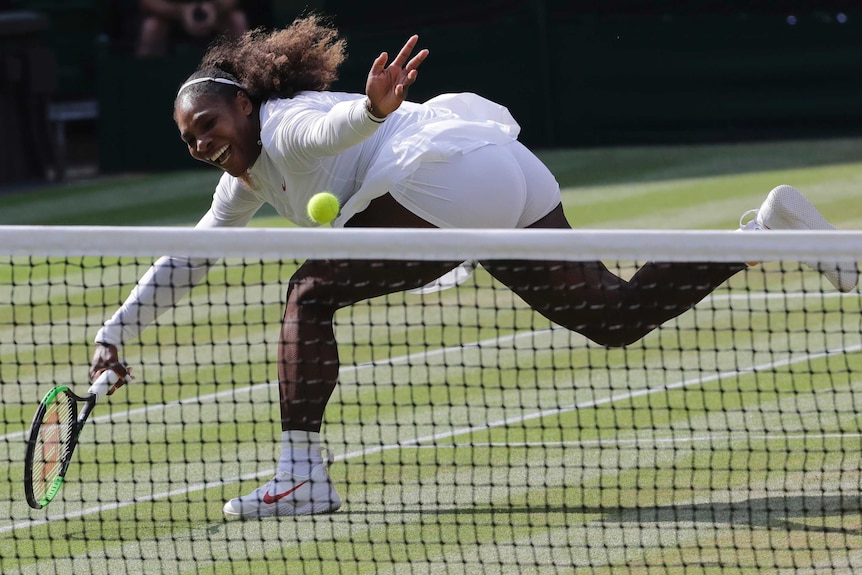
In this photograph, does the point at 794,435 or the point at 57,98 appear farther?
the point at 57,98

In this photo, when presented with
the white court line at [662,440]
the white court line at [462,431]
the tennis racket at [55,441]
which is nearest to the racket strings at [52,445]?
the tennis racket at [55,441]

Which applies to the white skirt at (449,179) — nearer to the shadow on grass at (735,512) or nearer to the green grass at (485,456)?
the green grass at (485,456)

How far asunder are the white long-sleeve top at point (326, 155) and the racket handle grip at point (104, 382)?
0.16 metres

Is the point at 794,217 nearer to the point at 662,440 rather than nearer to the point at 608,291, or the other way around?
the point at 608,291

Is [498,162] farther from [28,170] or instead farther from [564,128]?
[28,170]

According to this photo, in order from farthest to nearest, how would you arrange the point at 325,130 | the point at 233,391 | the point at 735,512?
the point at 233,391 < the point at 735,512 < the point at 325,130

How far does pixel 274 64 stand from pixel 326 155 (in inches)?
20.6

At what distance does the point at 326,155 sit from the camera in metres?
4.78

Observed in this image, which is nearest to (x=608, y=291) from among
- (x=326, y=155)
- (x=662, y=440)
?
(x=662, y=440)

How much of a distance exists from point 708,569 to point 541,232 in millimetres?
1088

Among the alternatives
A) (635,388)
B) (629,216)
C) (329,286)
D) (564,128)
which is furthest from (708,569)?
(564,128)

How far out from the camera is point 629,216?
469 inches

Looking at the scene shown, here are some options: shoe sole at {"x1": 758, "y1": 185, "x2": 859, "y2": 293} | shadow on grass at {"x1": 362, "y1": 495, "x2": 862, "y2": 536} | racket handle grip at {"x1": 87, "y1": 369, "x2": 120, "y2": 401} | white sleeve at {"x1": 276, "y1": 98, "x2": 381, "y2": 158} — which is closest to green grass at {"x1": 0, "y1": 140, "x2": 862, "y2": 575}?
shadow on grass at {"x1": 362, "y1": 495, "x2": 862, "y2": 536}

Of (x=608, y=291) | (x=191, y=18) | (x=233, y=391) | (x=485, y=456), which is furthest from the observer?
(x=191, y=18)
